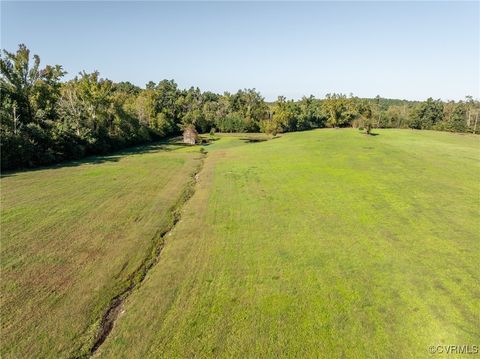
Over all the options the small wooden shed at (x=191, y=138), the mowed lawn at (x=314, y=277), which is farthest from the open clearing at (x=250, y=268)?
the small wooden shed at (x=191, y=138)

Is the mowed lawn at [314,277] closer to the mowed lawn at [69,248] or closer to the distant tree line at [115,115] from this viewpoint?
the mowed lawn at [69,248]

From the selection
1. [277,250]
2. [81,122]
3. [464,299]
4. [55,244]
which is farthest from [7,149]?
[464,299]

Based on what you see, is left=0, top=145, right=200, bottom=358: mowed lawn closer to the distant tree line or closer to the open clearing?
the open clearing

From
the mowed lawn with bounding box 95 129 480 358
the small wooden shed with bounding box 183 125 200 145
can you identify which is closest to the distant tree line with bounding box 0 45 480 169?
the small wooden shed with bounding box 183 125 200 145

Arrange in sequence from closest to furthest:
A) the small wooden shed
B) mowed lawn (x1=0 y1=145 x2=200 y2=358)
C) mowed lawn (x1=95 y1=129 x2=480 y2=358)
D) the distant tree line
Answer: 1. mowed lawn (x1=95 y1=129 x2=480 y2=358)
2. mowed lawn (x1=0 y1=145 x2=200 y2=358)
3. the distant tree line
4. the small wooden shed

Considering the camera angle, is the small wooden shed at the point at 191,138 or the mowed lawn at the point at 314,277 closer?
the mowed lawn at the point at 314,277

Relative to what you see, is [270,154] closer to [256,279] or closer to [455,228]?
[455,228]
